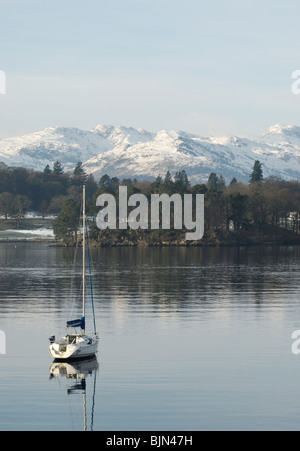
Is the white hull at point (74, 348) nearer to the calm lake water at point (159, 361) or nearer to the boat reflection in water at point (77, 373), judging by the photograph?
the boat reflection in water at point (77, 373)

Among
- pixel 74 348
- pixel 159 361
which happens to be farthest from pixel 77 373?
pixel 159 361

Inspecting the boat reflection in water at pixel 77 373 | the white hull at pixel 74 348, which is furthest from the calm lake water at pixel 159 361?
the white hull at pixel 74 348

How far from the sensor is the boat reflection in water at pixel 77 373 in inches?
1820

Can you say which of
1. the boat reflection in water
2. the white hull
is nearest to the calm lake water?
the boat reflection in water

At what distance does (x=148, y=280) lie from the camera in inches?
4395

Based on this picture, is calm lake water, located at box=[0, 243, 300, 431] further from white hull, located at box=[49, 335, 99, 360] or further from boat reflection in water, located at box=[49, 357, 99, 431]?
white hull, located at box=[49, 335, 99, 360]

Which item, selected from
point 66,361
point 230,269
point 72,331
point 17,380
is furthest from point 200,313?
point 230,269

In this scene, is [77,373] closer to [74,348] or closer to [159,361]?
[74,348]

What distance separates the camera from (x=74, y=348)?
53062mm

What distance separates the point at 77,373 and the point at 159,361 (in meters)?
5.55

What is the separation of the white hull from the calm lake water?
0.79 m

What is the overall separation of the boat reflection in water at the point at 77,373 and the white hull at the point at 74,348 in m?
0.42
